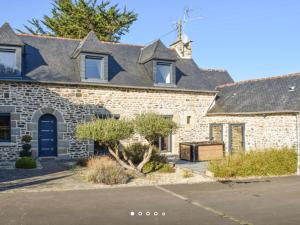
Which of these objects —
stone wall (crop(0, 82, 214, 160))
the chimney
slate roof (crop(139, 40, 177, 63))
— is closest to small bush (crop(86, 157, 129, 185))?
stone wall (crop(0, 82, 214, 160))

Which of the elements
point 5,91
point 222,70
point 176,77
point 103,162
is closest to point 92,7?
point 222,70

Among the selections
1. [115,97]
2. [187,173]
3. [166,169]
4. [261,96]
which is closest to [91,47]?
[115,97]

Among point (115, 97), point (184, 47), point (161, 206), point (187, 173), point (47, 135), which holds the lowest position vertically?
point (161, 206)

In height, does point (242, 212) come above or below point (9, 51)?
below

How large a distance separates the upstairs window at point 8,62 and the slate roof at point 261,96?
1131 cm

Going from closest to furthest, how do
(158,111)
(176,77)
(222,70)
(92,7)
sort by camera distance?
(158,111), (176,77), (222,70), (92,7)

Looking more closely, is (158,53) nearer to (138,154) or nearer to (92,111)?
(92,111)

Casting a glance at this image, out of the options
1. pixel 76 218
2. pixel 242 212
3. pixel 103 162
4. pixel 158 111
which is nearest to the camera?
pixel 76 218

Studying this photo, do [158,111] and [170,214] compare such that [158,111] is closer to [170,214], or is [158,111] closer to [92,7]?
[170,214]

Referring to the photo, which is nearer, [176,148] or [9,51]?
[9,51]

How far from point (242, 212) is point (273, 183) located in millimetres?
4087

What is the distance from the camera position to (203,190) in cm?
1009

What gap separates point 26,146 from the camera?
1545 cm

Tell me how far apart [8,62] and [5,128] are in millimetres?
3234
